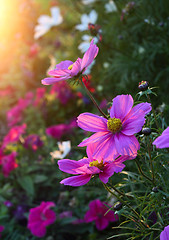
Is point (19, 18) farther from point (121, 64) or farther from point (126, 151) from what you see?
point (126, 151)

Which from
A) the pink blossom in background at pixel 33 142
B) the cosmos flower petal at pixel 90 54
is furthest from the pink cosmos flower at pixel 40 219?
the cosmos flower petal at pixel 90 54

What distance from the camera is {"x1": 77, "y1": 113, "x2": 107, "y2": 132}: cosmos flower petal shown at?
1.91 ft

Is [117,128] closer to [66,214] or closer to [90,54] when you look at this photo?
[90,54]

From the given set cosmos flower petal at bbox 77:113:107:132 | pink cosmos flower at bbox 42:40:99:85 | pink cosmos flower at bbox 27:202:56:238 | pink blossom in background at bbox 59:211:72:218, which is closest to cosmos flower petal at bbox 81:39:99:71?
pink cosmos flower at bbox 42:40:99:85

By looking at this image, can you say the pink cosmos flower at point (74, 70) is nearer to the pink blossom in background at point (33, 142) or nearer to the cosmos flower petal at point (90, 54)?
the cosmos flower petal at point (90, 54)

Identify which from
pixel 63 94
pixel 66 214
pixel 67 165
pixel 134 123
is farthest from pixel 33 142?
pixel 134 123

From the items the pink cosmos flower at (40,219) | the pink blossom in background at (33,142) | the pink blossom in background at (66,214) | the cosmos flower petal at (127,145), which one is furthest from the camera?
the pink blossom in background at (33,142)

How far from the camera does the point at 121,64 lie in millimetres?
1949

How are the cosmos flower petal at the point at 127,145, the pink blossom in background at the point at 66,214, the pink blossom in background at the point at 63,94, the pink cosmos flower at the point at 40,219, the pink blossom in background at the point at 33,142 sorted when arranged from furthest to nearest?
the pink blossom in background at the point at 63,94, the pink blossom in background at the point at 33,142, the pink blossom in background at the point at 66,214, the pink cosmos flower at the point at 40,219, the cosmos flower petal at the point at 127,145

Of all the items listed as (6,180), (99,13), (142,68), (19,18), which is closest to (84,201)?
(6,180)

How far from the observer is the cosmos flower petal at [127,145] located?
513mm

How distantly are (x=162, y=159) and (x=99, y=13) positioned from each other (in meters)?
2.18

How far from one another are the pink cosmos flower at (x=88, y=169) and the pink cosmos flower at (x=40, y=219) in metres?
0.82

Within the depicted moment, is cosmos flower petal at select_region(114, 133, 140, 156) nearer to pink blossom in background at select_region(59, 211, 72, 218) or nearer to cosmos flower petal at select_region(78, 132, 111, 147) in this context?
cosmos flower petal at select_region(78, 132, 111, 147)
